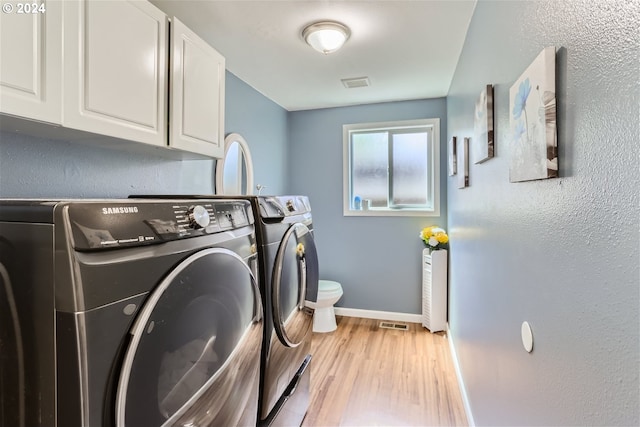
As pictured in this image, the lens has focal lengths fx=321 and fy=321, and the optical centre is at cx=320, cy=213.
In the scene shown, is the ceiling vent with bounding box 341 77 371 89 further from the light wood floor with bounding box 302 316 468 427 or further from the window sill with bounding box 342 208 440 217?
the light wood floor with bounding box 302 316 468 427

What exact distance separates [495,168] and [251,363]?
124cm

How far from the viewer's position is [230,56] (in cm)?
230

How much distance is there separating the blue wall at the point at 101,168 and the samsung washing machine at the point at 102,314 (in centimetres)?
72

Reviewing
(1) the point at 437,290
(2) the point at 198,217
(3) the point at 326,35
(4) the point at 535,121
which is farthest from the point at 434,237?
(2) the point at 198,217

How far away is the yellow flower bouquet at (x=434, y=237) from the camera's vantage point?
3056mm

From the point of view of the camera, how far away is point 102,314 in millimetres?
607

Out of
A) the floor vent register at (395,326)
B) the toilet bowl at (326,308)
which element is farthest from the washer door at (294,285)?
the floor vent register at (395,326)

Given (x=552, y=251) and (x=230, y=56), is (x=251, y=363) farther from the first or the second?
(x=230, y=56)

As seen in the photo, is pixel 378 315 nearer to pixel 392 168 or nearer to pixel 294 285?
pixel 392 168

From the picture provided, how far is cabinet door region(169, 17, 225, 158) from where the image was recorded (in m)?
1.49

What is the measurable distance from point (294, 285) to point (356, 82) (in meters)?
2.03

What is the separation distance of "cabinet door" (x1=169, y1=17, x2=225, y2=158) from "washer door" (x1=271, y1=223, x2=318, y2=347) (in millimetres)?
679

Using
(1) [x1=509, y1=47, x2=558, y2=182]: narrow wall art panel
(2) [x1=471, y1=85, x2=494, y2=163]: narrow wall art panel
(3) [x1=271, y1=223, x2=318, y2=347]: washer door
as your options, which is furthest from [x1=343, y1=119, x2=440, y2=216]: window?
(1) [x1=509, y1=47, x2=558, y2=182]: narrow wall art panel

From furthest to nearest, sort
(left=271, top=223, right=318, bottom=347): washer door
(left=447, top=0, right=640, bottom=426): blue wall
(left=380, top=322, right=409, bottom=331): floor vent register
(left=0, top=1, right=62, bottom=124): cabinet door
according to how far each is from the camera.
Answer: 1. (left=380, top=322, right=409, bottom=331): floor vent register
2. (left=271, top=223, right=318, bottom=347): washer door
3. (left=0, top=1, right=62, bottom=124): cabinet door
4. (left=447, top=0, right=640, bottom=426): blue wall
